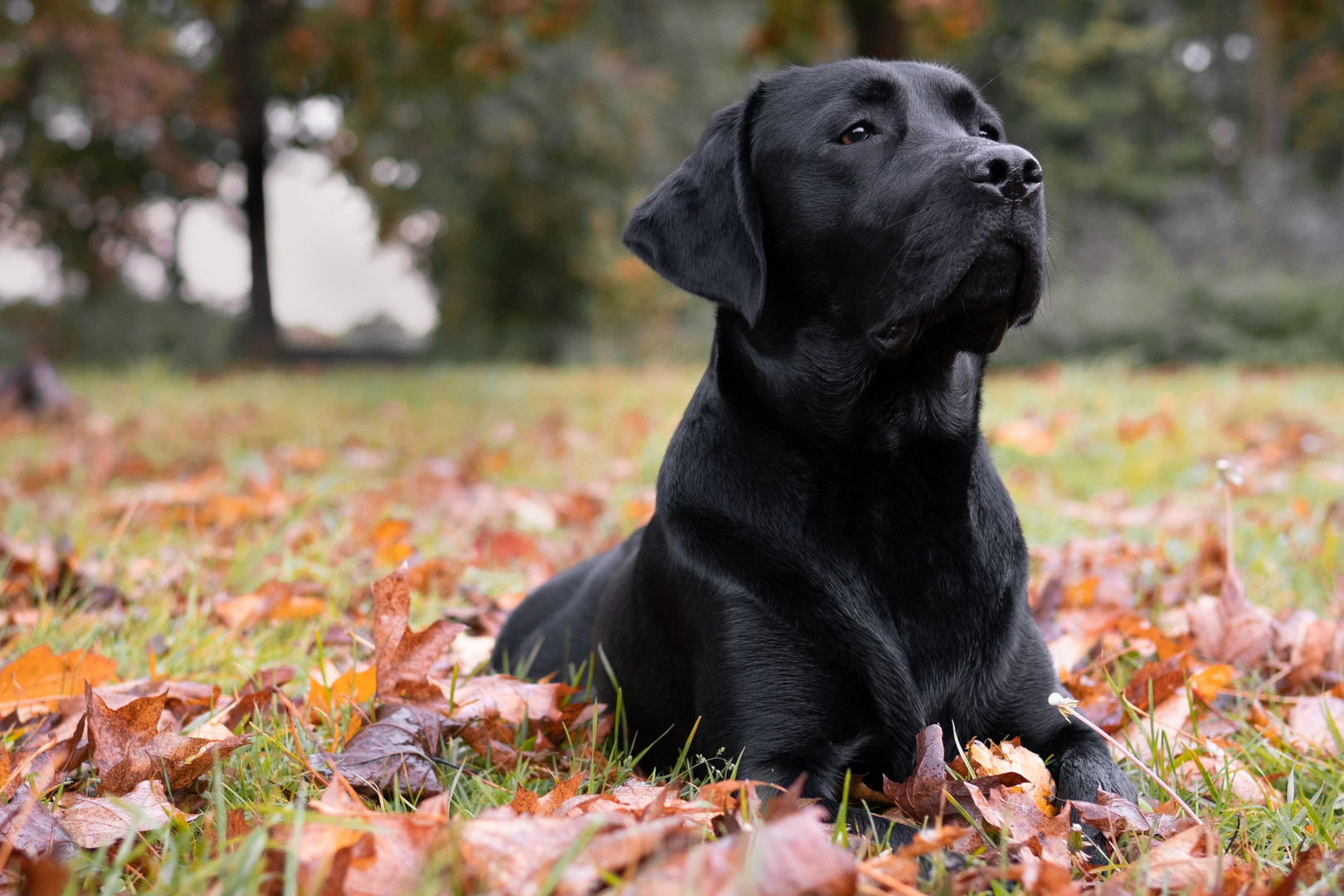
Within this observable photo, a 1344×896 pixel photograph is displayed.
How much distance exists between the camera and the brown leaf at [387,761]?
175 centimetres

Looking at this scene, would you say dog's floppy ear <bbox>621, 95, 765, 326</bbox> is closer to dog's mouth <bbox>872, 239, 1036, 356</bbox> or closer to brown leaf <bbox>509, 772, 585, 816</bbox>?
dog's mouth <bbox>872, 239, 1036, 356</bbox>

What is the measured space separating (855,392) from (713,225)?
49 centimetres

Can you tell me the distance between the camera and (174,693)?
2.15m

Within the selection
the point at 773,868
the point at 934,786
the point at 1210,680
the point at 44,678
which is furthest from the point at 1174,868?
the point at 44,678

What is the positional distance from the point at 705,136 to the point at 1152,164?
25.8 m

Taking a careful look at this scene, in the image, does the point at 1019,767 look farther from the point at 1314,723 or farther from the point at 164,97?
the point at 164,97

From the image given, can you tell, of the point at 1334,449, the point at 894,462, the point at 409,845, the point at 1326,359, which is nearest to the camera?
the point at 409,845

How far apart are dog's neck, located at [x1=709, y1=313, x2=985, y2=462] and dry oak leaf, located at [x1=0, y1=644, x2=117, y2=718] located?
1.50 metres

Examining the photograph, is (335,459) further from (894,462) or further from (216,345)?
(216,345)

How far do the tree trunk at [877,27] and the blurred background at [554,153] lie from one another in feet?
0.09

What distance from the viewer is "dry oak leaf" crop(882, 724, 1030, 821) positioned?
169 cm

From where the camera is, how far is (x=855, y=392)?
211 centimetres

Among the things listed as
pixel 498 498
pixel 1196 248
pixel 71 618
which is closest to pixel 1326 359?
pixel 1196 248

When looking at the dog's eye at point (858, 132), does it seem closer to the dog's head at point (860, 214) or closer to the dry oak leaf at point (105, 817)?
the dog's head at point (860, 214)
